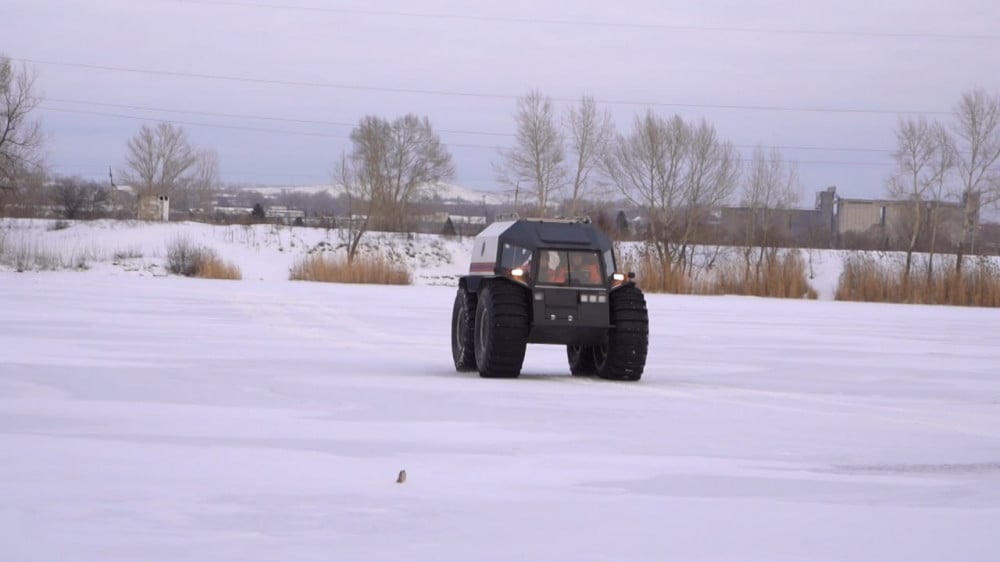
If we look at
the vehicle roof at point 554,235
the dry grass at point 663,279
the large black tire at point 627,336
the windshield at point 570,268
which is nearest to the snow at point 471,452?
the large black tire at point 627,336

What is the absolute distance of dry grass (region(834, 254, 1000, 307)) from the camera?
36.9 metres

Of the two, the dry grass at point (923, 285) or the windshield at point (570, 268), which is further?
the dry grass at point (923, 285)

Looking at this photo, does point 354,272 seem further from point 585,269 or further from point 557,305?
point 557,305

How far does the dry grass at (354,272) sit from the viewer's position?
3962 cm

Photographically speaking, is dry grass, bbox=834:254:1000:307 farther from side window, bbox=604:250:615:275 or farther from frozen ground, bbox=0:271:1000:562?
side window, bbox=604:250:615:275

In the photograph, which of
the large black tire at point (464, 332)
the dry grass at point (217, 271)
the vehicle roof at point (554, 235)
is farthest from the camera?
the dry grass at point (217, 271)

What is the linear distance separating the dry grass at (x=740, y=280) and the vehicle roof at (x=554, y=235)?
947 inches

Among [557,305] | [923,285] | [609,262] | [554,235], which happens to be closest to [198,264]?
[923,285]

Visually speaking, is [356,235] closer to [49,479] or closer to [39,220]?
[39,220]

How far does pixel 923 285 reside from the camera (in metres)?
37.3

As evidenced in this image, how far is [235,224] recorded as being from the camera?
6322cm

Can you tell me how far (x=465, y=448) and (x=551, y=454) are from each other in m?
0.61

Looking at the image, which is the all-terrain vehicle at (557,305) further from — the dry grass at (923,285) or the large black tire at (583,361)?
the dry grass at (923,285)

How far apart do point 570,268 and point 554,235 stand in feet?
1.69
